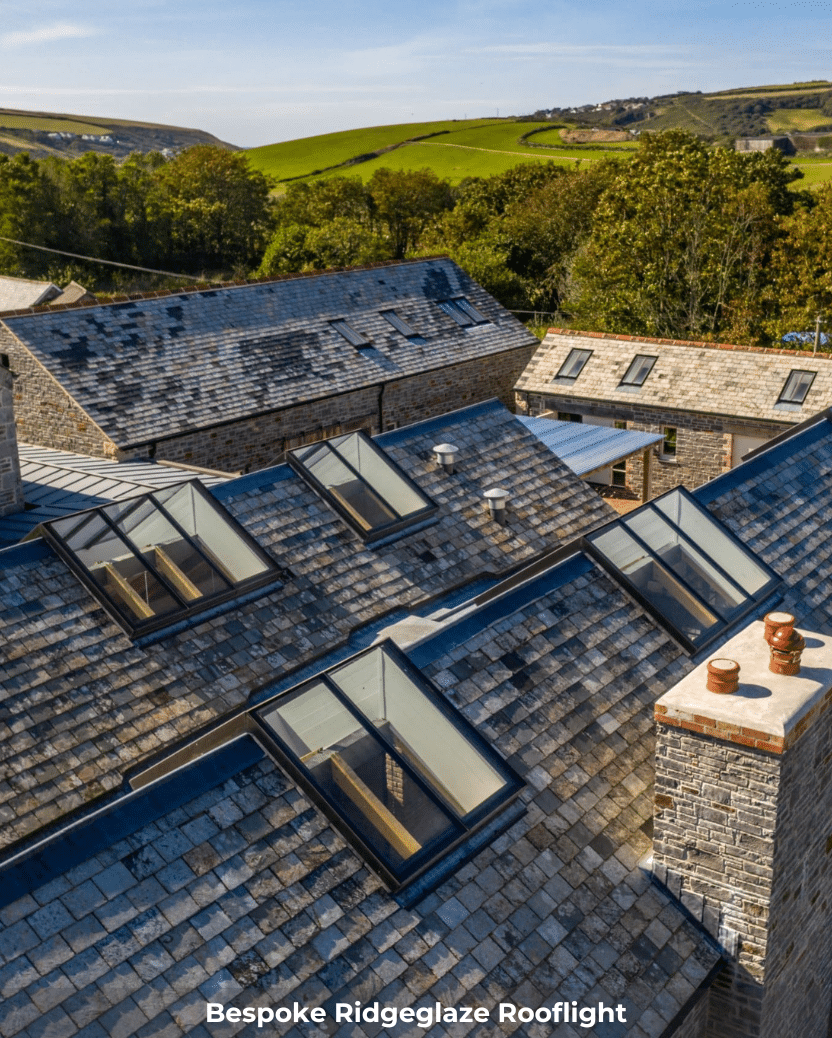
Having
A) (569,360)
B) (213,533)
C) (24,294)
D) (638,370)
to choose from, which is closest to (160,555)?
(213,533)

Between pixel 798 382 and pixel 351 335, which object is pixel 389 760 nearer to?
pixel 798 382

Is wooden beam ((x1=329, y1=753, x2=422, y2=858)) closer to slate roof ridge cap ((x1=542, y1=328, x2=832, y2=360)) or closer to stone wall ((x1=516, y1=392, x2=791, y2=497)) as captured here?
stone wall ((x1=516, y1=392, x2=791, y2=497))

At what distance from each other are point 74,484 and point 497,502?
654cm

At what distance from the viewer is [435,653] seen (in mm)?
8781

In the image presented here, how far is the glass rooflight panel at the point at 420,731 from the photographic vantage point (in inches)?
310

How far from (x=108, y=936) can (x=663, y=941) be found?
393 centimetres

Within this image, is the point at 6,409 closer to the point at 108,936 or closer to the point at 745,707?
the point at 108,936

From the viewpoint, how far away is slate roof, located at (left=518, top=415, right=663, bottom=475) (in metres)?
23.5

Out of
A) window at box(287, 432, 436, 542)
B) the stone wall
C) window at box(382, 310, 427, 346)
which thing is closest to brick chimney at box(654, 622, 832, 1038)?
window at box(287, 432, 436, 542)

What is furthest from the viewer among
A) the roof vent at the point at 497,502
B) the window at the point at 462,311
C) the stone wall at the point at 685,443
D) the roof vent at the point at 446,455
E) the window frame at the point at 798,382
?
the window at the point at 462,311

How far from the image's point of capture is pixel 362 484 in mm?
15242

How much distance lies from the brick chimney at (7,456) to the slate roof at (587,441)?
38.9 feet

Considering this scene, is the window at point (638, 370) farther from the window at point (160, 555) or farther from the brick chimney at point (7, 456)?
the brick chimney at point (7, 456)

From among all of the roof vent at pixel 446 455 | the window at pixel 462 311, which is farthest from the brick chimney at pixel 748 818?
the window at pixel 462 311
